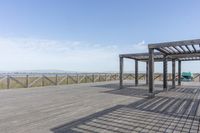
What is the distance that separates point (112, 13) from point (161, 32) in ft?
16.3

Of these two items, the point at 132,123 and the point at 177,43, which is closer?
the point at 132,123

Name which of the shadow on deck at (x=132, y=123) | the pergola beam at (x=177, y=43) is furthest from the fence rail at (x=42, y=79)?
the shadow on deck at (x=132, y=123)

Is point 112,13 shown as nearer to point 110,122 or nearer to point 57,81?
point 57,81

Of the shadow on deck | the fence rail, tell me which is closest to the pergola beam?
the shadow on deck

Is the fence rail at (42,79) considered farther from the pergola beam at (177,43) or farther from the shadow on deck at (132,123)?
the shadow on deck at (132,123)

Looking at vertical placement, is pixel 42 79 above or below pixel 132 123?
above

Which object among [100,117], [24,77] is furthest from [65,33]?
[100,117]

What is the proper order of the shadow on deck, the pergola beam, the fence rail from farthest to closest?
1. the fence rail
2. the pergola beam
3. the shadow on deck

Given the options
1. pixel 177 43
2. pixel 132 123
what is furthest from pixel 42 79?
pixel 132 123

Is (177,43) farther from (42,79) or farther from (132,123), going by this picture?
(42,79)

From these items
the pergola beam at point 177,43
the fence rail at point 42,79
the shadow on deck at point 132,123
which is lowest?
the shadow on deck at point 132,123

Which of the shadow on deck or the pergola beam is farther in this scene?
the pergola beam

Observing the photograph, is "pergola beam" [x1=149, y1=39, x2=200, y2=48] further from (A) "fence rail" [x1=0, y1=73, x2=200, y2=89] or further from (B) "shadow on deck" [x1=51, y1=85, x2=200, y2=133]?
(A) "fence rail" [x1=0, y1=73, x2=200, y2=89]

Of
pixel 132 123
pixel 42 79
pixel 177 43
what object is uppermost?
pixel 177 43
